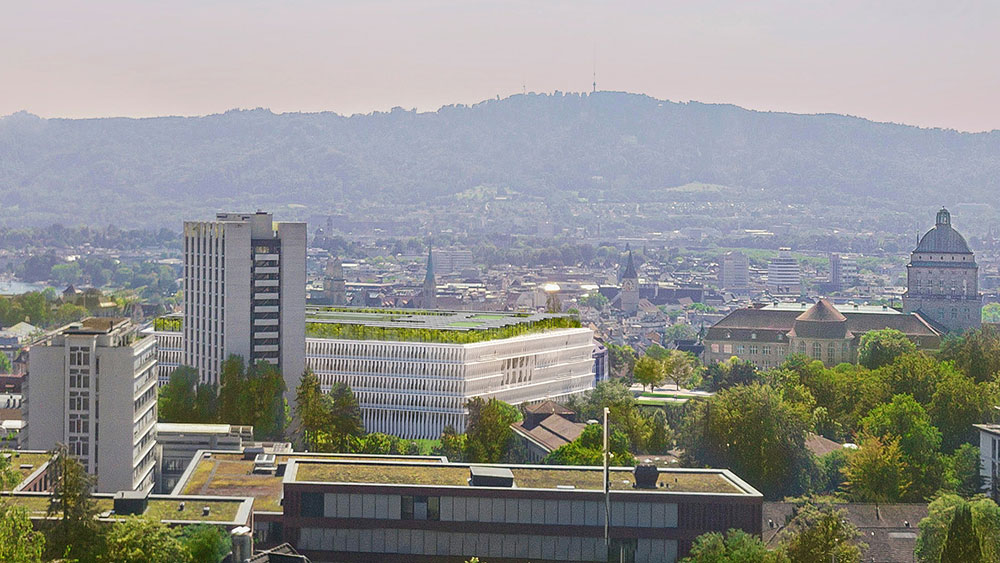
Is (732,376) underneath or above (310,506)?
underneath

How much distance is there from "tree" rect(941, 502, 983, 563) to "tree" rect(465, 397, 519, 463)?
4110 cm

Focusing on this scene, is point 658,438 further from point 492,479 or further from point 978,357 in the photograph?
point 492,479

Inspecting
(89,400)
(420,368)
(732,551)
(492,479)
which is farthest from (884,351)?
(732,551)

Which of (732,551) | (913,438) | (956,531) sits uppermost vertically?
(956,531)

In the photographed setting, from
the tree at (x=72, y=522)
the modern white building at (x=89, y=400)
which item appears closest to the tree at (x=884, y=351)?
the modern white building at (x=89, y=400)

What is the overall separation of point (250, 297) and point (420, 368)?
16.1 m

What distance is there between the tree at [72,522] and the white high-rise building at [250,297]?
215 feet

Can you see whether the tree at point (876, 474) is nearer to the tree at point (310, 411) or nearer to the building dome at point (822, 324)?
the tree at point (310, 411)

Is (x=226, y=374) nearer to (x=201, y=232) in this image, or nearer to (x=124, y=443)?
(x=201, y=232)

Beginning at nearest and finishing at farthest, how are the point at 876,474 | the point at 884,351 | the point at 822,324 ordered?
the point at 876,474
the point at 884,351
the point at 822,324

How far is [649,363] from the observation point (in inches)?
5965

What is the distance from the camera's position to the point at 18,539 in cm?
4400

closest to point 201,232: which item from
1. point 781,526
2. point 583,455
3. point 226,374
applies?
point 226,374

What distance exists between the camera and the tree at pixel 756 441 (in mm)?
85625
